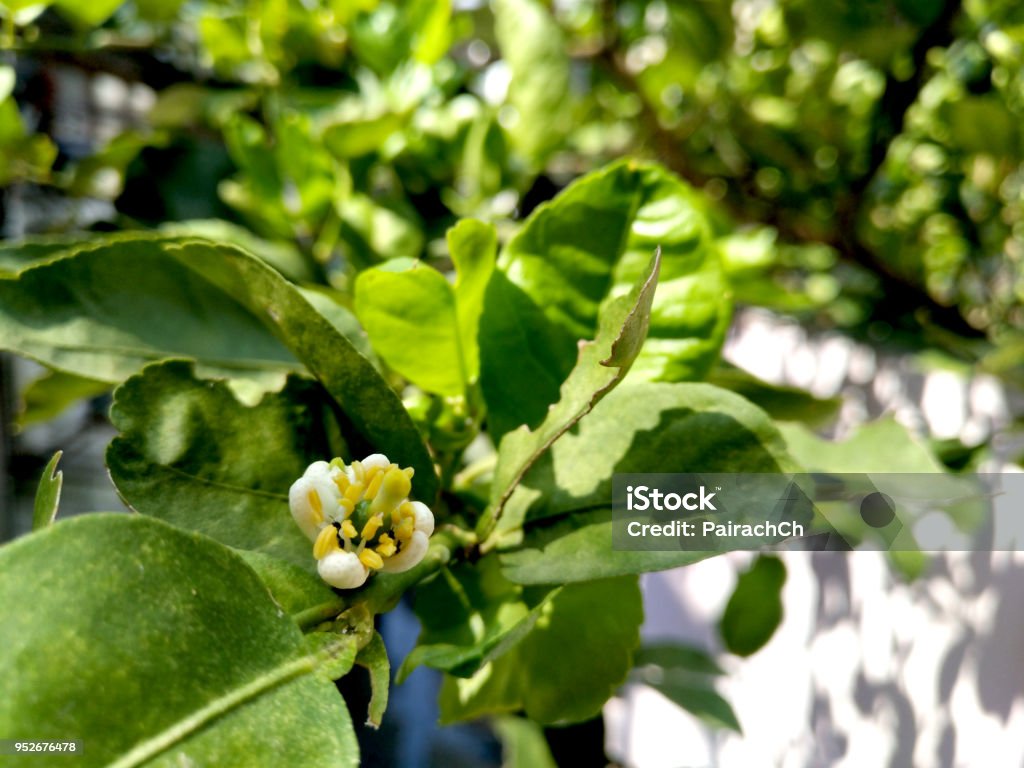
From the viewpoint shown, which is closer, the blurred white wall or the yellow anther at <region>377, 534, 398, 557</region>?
the yellow anther at <region>377, 534, 398, 557</region>

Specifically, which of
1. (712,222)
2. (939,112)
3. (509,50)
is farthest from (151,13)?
(939,112)

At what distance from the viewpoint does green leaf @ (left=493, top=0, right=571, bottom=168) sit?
1.60 ft

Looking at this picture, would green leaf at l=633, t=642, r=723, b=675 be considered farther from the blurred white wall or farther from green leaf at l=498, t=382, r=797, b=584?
green leaf at l=498, t=382, r=797, b=584

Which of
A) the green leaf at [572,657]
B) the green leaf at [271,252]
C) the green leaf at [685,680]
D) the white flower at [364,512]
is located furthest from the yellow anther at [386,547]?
the green leaf at [685,680]

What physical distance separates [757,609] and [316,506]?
367 millimetres

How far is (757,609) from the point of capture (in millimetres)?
498

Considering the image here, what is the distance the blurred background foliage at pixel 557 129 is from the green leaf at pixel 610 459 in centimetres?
24

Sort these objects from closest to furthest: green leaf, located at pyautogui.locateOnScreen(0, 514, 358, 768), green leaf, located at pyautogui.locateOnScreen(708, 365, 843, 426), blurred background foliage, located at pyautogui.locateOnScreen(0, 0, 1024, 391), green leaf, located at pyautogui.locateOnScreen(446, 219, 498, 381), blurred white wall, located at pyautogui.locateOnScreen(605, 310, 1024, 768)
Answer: green leaf, located at pyautogui.locateOnScreen(0, 514, 358, 768)
green leaf, located at pyautogui.locateOnScreen(446, 219, 498, 381)
green leaf, located at pyautogui.locateOnScreen(708, 365, 843, 426)
blurred background foliage, located at pyautogui.locateOnScreen(0, 0, 1024, 391)
blurred white wall, located at pyautogui.locateOnScreen(605, 310, 1024, 768)

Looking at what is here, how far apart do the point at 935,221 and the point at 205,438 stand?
0.90m

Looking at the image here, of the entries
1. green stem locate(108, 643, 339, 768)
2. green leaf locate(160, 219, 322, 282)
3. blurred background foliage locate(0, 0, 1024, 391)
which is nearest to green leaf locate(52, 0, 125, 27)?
blurred background foliage locate(0, 0, 1024, 391)

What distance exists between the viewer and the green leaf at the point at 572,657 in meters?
0.30

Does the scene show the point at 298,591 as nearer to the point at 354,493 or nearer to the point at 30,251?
the point at 354,493

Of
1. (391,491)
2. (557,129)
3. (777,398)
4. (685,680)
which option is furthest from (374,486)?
(685,680)

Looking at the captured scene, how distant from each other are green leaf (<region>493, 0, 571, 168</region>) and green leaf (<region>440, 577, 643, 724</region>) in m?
0.31
